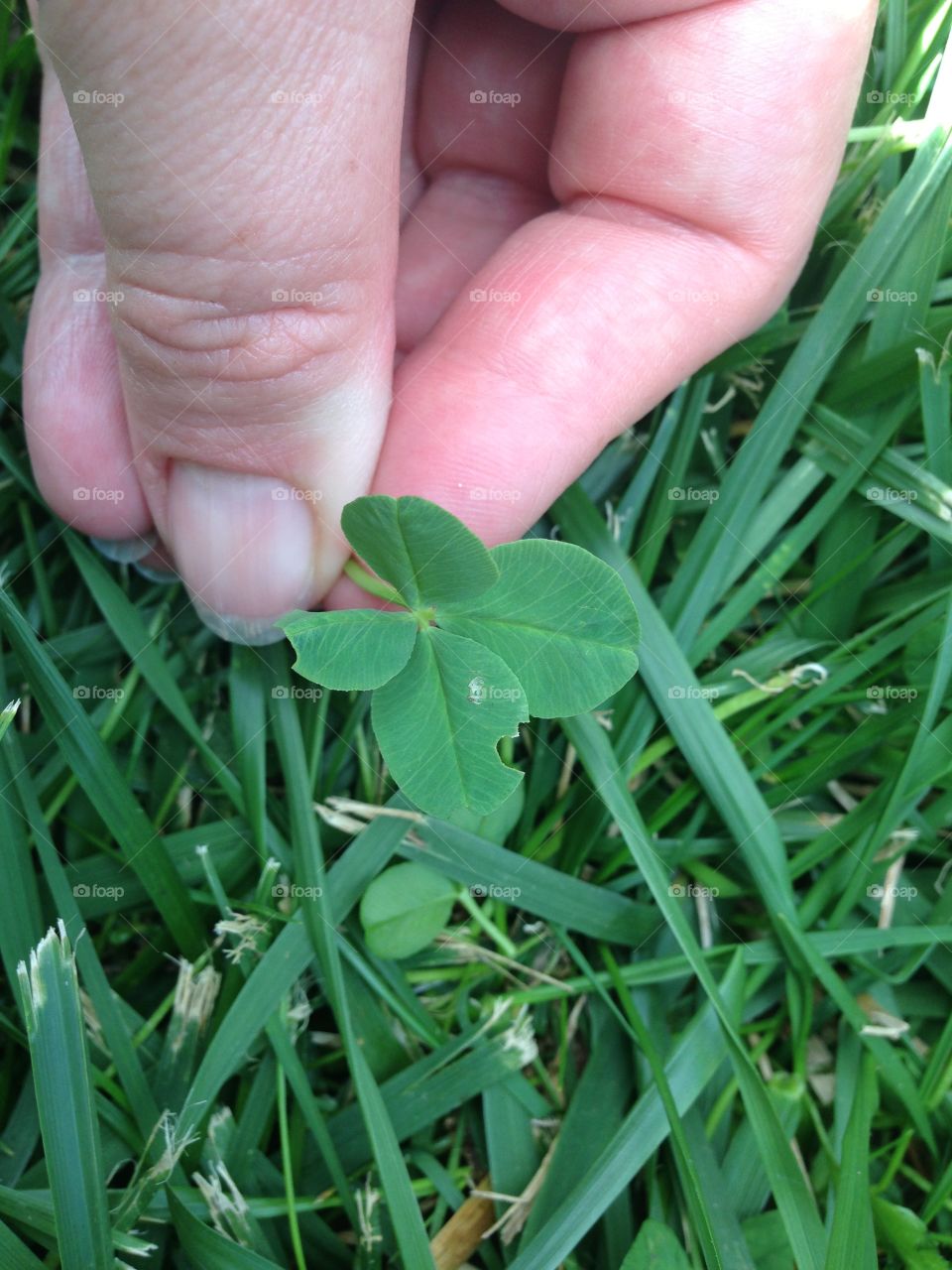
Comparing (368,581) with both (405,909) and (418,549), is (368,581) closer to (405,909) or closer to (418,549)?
(418,549)

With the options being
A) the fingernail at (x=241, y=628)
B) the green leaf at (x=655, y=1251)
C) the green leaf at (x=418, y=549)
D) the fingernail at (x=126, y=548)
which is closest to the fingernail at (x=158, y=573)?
the fingernail at (x=126, y=548)

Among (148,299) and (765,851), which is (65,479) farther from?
(765,851)

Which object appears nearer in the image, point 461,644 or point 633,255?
point 461,644

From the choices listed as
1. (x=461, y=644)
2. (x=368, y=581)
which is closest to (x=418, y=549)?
(x=461, y=644)

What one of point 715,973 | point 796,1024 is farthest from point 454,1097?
point 796,1024

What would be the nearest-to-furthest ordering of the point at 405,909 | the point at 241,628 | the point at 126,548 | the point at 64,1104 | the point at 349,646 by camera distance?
1. the point at 64,1104
2. the point at 349,646
3. the point at 405,909
4. the point at 241,628
5. the point at 126,548

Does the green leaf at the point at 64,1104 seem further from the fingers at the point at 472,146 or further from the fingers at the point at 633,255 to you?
the fingers at the point at 472,146
